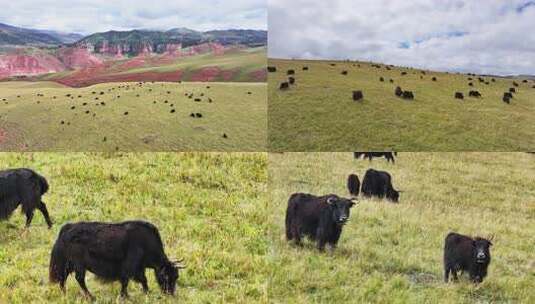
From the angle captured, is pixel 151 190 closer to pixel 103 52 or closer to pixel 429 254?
pixel 429 254

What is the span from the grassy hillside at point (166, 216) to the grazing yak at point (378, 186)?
3.71 m

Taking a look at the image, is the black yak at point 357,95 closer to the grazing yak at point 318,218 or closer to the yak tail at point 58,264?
the grazing yak at point 318,218

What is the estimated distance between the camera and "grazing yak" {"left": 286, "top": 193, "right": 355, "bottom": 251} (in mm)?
13981

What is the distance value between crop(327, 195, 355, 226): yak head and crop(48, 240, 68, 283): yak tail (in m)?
5.73

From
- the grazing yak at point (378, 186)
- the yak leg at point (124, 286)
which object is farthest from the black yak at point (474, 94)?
the yak leg at point (124, 286)

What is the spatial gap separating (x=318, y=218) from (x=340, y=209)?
0.75 m

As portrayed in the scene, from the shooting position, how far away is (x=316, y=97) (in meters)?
41.6

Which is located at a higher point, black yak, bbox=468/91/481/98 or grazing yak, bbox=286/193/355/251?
black yak, bbox=468/91/481/98

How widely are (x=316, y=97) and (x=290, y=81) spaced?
7.84 feet

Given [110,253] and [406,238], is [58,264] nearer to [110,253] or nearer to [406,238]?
[110,253]

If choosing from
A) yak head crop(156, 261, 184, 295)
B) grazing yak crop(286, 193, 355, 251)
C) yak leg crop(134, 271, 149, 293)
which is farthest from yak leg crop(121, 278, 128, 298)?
grazing yak crop(286, 193, 355, 251)

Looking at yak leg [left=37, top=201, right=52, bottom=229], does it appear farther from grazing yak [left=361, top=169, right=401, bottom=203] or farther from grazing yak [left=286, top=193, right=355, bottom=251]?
grazing yak [left=361, top=169, right=401, bottom=203]

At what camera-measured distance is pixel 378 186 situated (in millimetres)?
22266

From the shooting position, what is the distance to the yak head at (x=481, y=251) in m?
13.3
